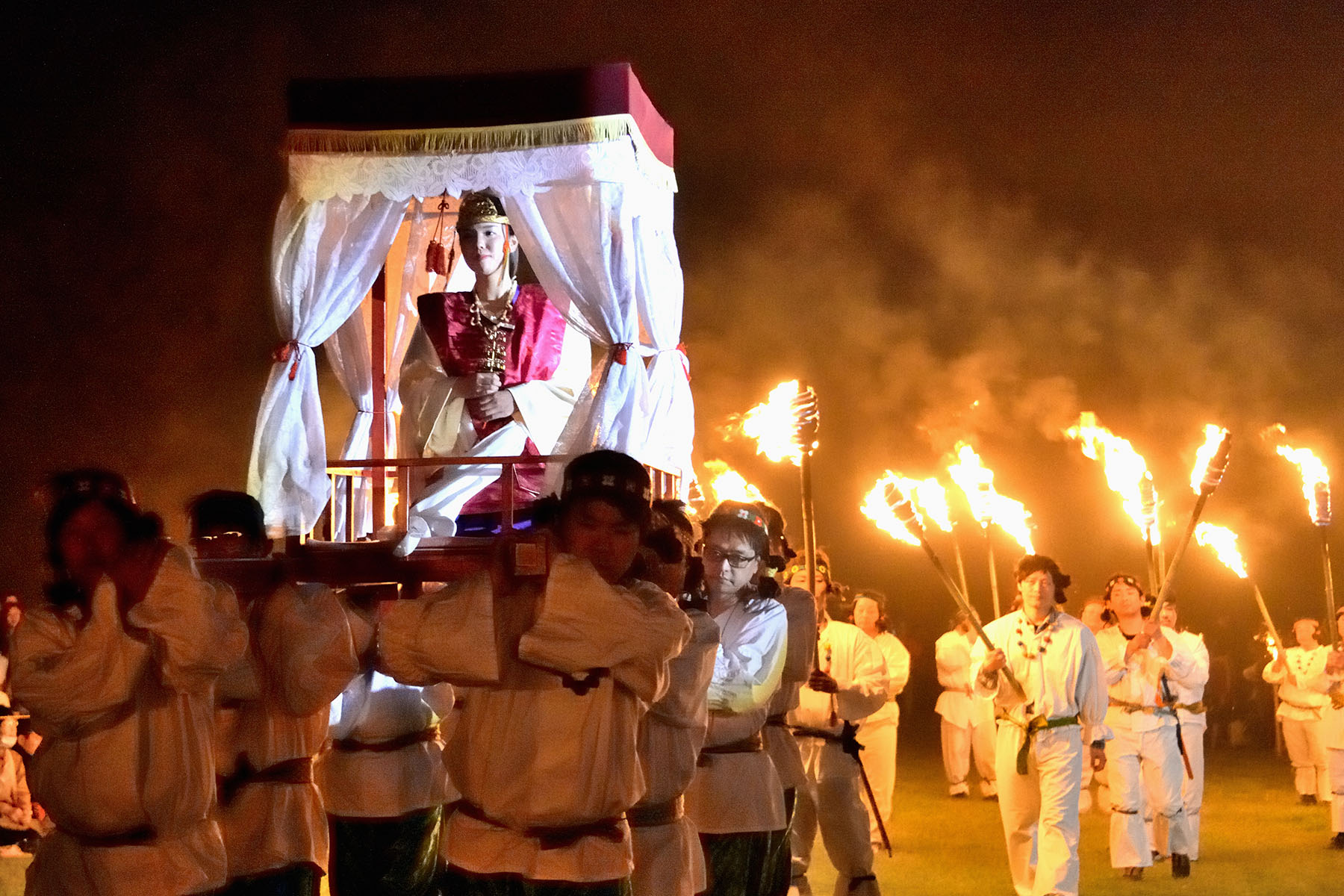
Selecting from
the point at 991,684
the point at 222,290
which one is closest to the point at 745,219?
the point at 222,290

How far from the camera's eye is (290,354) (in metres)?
6.04

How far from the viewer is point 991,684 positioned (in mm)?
7543

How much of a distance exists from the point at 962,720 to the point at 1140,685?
3344 millimetres

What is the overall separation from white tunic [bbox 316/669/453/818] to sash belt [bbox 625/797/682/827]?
3.84ft

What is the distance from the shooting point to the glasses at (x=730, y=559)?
17.8 ft

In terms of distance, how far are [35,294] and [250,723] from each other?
808cm

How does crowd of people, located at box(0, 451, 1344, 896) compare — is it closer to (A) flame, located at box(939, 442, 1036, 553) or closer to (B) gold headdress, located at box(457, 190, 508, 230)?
(B) gold headdress, located at box(457, 190, 508, 230)

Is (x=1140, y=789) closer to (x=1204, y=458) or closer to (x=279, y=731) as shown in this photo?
(x=1204, y=458)

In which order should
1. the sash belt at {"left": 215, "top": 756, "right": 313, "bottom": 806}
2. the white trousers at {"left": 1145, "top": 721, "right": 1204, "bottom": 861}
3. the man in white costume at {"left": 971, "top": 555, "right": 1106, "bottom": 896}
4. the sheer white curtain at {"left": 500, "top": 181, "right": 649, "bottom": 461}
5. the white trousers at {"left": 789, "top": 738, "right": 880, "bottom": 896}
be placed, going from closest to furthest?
1. the sash belt at {"left": 215, "top": 756, "right": 313, "bottom": 806}
2. the sheer white curtain at {"left": 500, "top": 181, "right": 649, "bottom": 461}
3. the white trousers at {"left": 789, "top": 738, "right": 880, "bottom": 896}
4. the man in white costume at {"left": 971, "top": 555, "right": 1106, "bottom": 896}
5. the white trousers at {"left": 1145, "top": 721, "right": 1204, "bottom": 861}

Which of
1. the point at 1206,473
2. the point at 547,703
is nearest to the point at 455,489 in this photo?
the point at 547,703

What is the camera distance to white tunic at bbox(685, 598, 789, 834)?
507 cm

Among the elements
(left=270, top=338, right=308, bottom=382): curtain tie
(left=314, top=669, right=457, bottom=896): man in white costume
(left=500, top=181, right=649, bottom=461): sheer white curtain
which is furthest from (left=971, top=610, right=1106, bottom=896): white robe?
(left=270, top=338, right=308, bottom=382): curtain tie

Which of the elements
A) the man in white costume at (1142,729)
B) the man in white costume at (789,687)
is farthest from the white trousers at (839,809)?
the man in white costume at (1142,729)

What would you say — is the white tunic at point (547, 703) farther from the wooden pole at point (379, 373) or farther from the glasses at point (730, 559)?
the wooden pole at point (379, 373)
